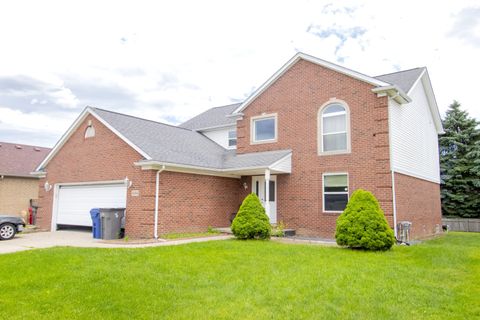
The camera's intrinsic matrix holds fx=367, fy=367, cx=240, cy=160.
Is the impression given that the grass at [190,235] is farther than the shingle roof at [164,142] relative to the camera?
No

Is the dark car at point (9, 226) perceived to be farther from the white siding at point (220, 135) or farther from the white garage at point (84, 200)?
the white siding at point (220, 135)

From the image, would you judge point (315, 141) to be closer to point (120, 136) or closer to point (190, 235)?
point (190, 235)

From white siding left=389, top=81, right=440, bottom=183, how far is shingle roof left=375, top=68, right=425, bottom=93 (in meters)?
0.62

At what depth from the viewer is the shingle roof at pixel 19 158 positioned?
2636 cm

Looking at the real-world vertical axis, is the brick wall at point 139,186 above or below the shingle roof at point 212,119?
below

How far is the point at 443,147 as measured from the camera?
2958cm

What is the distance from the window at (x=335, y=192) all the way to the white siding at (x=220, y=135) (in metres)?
7.76

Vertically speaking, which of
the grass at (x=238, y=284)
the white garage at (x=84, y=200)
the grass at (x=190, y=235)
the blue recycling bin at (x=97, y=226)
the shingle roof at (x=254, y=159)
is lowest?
the grass at (x=238, y=284)

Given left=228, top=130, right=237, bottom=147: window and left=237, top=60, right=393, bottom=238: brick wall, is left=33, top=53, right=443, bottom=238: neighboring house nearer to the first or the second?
left=237, top=60, right=393, bottom=238: brick wall

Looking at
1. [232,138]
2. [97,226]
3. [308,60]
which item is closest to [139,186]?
[97,226]

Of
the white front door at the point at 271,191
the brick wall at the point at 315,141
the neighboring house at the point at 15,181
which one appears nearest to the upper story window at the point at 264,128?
the brick wall at the point at 315,141

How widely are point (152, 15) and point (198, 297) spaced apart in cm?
1042

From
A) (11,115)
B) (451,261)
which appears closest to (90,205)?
(451,261)

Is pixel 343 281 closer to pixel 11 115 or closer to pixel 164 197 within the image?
pixel 164 197
